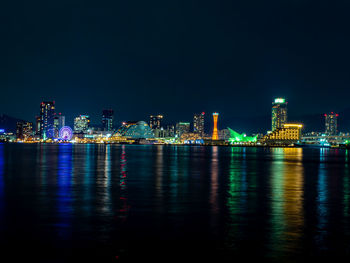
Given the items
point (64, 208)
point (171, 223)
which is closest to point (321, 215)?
point (171, 223)

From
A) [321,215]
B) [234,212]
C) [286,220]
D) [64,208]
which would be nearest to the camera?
[286,220]

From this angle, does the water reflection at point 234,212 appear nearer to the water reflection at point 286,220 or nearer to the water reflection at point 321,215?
the water reflection at point 286,220

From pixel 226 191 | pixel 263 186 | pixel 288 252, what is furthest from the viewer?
pixel 263 186

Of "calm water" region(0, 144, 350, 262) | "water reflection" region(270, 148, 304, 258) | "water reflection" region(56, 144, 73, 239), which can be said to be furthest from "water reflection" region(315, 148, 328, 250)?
"water reflection" region(56, 144, 73, 239)

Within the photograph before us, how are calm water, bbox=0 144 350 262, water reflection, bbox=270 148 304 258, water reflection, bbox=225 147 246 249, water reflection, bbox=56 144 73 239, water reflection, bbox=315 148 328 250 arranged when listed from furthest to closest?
water reflection, bbox=56 144 73 239 → water reflection, bbox=315 148 328 250 → water reflection, bbox=225 147 246 249 → water reflection, bbox=270 148 304 258 → calm water, bbox=0 144 350 262

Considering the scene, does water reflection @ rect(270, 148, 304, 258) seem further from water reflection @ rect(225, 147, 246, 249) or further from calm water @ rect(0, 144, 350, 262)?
water reflection @ rect(225, 147, 246, 249)

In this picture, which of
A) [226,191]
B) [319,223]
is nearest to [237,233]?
[319,223]

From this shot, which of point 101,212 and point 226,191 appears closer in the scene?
point 101,212

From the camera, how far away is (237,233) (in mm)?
12531

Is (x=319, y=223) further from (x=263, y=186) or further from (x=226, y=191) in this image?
(x=263, y=186)

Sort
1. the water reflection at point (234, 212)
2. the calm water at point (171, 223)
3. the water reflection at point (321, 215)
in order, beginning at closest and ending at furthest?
the calm water at point (171, 223)
the water reflection at point (234, 212)
the water reflection at point (321, 215)

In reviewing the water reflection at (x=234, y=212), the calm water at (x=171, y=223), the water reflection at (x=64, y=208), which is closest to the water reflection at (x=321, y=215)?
the calm water at (x=171, y=223)

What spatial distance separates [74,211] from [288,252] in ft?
28.7

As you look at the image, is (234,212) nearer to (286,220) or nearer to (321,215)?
(286,220)
